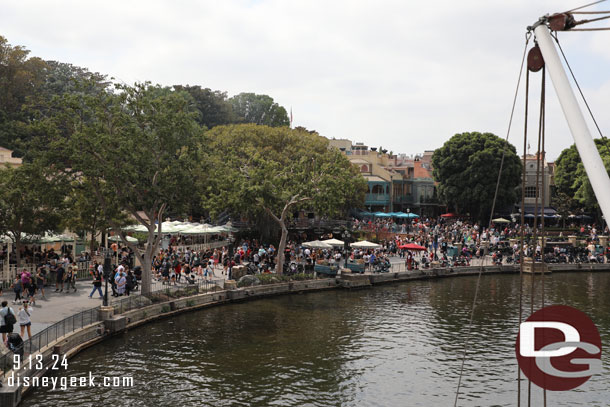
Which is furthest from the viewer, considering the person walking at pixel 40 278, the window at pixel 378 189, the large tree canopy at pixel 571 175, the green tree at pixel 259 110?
the green tree at pixel 259 110

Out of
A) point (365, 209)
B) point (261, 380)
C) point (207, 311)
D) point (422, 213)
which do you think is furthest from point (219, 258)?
point (422, 213)

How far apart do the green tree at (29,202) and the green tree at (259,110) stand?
86.2 metres

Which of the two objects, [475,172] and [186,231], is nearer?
[186,231]

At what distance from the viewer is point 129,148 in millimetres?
27859

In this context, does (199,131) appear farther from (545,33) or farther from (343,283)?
(545,33)

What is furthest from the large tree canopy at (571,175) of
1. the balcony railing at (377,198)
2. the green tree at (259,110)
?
the green tree at (259,110)

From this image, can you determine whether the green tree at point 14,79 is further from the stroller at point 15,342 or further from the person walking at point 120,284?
the stroller at point 15,342

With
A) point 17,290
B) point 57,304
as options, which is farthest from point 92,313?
point 17,290

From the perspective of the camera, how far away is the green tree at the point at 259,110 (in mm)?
121944

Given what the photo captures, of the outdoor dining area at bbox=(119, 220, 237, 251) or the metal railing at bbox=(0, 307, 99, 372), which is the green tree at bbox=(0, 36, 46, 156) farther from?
the metal railing at bbox=(0, 307, 99, 372)

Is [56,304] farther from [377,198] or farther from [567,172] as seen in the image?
[567,172]

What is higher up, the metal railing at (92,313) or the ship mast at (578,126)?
the ship mast at (578,126)

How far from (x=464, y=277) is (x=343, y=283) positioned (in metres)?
12.7

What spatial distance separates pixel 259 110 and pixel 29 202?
96.9 m
